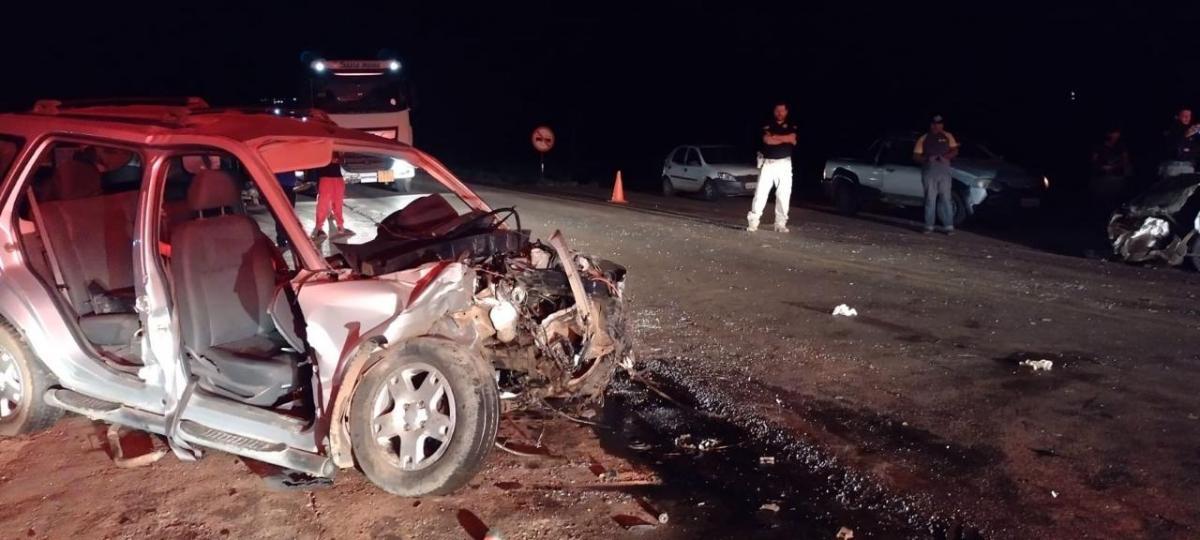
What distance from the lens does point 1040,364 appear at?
699cm

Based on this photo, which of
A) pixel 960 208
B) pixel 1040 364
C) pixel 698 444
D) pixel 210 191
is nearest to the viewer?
pixel 210 191

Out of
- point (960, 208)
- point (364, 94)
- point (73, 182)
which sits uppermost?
point (364, 94)

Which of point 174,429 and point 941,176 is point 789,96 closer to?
point 941,176

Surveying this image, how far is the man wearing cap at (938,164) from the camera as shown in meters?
14.3

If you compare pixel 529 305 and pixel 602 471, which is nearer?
pixel 602 471

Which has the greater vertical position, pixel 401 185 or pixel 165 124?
pixel 165 124

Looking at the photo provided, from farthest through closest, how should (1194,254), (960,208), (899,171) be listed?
(899,171)
(960,208)
(1194,254)

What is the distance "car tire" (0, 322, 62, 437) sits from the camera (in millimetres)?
5410

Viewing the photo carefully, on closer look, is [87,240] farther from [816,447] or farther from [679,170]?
[679,170]

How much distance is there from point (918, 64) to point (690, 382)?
3014cm

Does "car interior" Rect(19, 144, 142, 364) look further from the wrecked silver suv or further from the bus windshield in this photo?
the bus windshield

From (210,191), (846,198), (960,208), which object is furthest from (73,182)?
(846,198)

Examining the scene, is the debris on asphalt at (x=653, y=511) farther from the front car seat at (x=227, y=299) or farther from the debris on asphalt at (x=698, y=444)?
the front car seat at (x=227, y=299)

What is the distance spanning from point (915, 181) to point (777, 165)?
4236 mm
